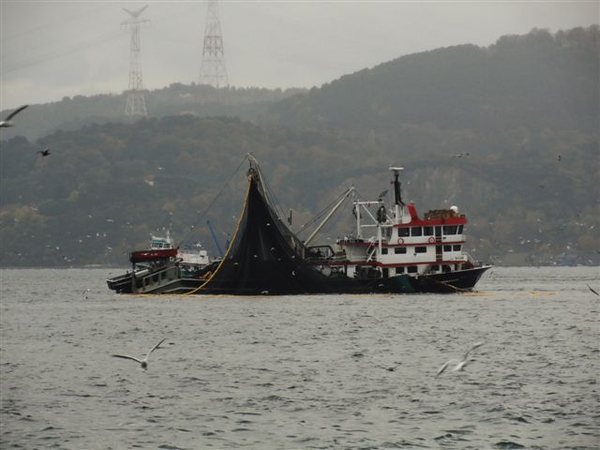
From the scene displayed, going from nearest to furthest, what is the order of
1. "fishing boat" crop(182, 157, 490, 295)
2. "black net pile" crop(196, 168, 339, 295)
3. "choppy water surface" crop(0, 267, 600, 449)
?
1. "choppy water surface" crop(0, 267, 600, 449)
2. "black net pile" crop(196, 168, 339, 295)
3. "fishing boat" crop(182, 157, 490, 295)

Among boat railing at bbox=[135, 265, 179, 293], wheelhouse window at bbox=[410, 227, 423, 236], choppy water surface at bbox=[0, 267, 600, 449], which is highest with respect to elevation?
wheelhouse window at bbox=[410, 227, 423, 236]

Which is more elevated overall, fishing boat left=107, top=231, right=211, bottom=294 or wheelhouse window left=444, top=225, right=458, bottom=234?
wheelhouse window left=444, top=225, right=458, bottom=234

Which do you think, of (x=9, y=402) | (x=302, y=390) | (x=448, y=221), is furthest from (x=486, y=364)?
(x=448, y=221)

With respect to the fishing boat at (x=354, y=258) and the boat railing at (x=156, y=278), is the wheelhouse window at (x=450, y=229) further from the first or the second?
the boat railing at (x=156, y=278)

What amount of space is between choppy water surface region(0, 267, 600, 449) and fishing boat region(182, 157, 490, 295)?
→ 16.1 m

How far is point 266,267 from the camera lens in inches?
4609

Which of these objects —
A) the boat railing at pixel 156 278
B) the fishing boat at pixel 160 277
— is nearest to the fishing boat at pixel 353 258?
the fishing boat at pixel 160 277

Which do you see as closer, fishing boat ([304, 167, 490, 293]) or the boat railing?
fishing boat ([304, 167, 490, 293])

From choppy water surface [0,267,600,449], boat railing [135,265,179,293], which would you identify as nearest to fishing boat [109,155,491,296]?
boat railing [135,265,179,293]

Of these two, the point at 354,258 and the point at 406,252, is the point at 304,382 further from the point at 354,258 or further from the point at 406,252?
the point at 354,258

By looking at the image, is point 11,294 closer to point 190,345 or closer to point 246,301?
point 246,301

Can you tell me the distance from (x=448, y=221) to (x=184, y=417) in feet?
238

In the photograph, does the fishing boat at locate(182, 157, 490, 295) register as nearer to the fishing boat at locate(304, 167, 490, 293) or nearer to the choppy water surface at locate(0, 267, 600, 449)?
the fishing boat at locate(304, 167, 490, 293)

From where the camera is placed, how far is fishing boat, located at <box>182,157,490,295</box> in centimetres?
11525
